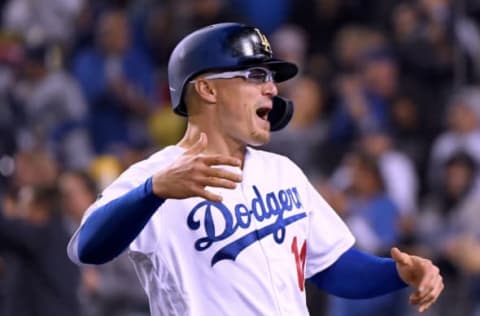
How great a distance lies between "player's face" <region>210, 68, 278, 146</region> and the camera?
4.95 meters

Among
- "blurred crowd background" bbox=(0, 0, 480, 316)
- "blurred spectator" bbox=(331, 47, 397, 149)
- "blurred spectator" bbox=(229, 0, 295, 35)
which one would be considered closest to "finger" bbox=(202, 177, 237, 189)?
"blurred crowd background" bbox=(0, 0, 480, 316)

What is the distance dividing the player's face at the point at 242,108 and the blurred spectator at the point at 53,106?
7.12 meters

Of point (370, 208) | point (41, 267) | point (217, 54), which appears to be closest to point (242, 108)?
point (217, 54)

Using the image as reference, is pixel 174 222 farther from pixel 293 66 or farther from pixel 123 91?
pixel 123 91

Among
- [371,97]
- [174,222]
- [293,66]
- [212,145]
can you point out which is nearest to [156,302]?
[174,222]

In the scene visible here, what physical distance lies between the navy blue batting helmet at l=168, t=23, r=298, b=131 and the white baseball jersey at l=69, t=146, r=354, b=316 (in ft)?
0.84

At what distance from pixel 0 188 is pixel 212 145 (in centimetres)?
516

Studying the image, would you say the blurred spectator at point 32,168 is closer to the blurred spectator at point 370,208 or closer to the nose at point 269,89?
the blurred spectator at point 370,208

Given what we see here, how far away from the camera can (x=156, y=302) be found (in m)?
4.80

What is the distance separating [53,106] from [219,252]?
7528 millimetres

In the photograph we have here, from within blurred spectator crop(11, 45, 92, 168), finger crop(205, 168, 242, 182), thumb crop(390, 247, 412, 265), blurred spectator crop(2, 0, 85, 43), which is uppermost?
blurred spectator crop(2, 0, 85, 43)

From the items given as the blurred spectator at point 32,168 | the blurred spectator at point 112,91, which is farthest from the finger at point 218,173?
the blurred spectator at point 112,91

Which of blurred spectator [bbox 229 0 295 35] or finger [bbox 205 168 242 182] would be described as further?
blurred spectator [bbox 229 0 295 35]

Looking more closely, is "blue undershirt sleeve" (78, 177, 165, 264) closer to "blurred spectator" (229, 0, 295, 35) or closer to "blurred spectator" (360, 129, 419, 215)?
"blurred spectator" (360, 129, 419, 215)
